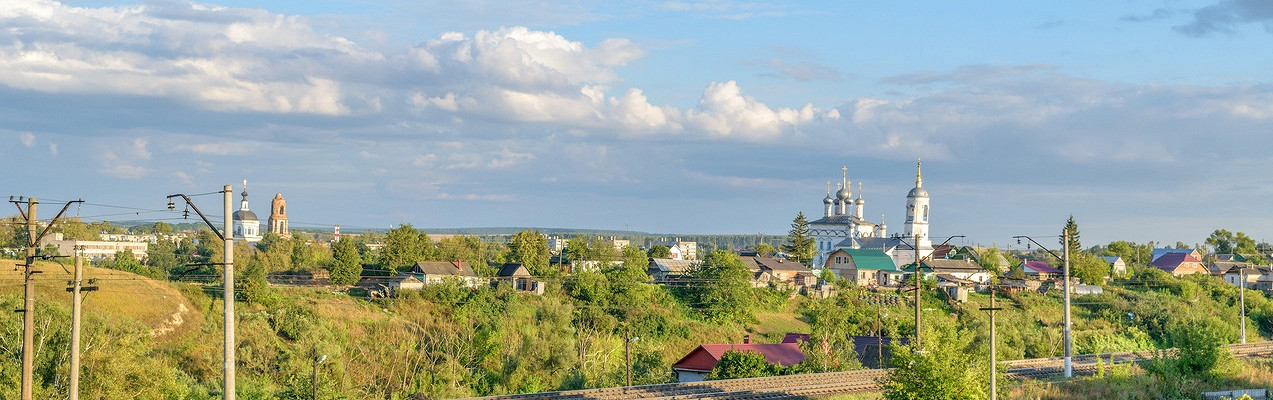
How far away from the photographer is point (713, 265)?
8738 centimetres

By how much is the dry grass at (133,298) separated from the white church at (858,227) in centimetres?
8192

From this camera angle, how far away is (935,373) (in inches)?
1254

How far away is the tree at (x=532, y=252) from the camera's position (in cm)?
9125

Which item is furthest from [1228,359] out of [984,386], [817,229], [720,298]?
[817,229]

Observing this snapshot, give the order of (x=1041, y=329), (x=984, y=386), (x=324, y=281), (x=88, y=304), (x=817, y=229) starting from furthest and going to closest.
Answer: (x=817, y=229) < (x=324, y=281) < (x=1041, y=329) < (x=88, y=304) < (x=984, y=386)

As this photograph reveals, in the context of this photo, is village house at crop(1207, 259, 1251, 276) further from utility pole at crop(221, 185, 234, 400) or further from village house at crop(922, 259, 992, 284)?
utility pole at crop(221, 185, 234, 400)

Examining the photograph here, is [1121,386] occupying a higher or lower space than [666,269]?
lower

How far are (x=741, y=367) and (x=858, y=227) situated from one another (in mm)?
111130

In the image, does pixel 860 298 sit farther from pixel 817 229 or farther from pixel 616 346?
pixel 817 229

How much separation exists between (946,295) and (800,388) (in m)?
51.9

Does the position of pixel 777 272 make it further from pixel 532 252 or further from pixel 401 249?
pixel 401 249

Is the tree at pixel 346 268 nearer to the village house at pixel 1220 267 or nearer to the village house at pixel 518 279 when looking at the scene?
the village house at pixel 518 279

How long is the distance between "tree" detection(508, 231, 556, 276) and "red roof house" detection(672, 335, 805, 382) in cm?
3441

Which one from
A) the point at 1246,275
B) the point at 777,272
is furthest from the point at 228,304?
the point at 1246,275
